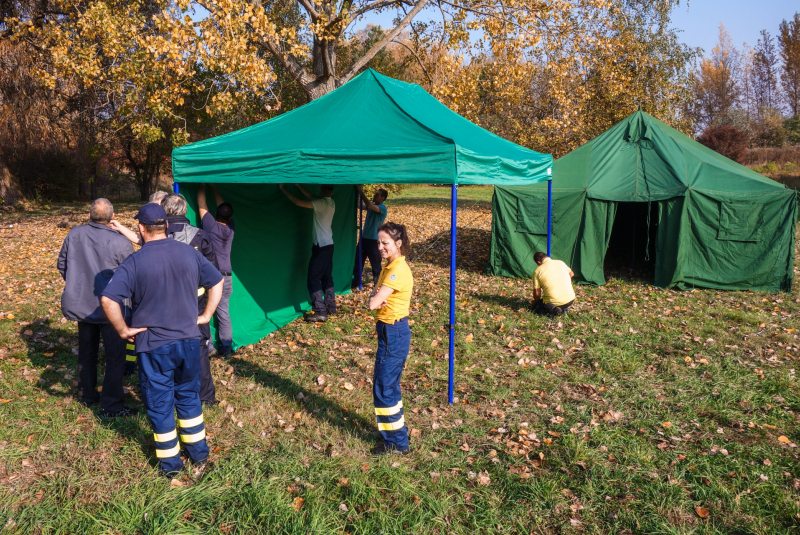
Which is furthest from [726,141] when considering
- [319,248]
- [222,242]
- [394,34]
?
[222,242]

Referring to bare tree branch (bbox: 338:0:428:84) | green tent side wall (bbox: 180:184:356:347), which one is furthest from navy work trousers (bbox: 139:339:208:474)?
bare tree branch (bbox: 338:0:428:84)

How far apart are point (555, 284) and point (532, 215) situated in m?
3.00

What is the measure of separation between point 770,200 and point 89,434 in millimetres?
10454

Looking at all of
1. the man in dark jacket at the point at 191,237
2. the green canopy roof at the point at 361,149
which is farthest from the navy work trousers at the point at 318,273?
the man in dark jacket at the point at 191,237

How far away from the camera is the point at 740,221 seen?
31.4 ft

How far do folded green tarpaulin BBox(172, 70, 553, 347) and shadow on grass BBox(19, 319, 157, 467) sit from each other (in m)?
1.80

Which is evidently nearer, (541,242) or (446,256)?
(541,242)

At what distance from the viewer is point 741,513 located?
361 cm

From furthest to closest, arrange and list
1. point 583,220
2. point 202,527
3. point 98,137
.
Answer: point 98,137, point 583,220, point 202,527

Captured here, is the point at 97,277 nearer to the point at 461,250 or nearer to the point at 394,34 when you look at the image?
the point at 461,250

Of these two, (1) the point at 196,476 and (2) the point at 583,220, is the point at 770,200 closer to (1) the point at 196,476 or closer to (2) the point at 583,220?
(2) the point at 583,220

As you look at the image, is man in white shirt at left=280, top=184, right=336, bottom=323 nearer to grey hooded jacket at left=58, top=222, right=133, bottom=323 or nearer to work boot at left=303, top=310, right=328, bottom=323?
work boot at left=303, top=310, right=328, bottom=323

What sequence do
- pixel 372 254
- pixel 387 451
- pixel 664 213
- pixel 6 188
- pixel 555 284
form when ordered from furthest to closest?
pixel 6 188 → pixel 664 213 → pixel 372 254 → pixel 555 284 → pixel 387 451

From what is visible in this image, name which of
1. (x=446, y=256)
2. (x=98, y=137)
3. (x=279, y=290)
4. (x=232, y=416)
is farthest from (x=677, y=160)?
(x=98, y=137)
